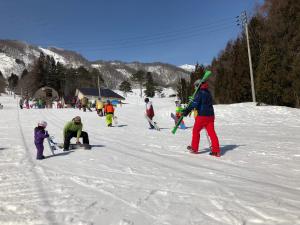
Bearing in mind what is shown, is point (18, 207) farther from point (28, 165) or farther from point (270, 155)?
point (270, 155)

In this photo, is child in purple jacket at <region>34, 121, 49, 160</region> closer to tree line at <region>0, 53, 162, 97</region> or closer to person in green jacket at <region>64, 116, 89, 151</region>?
person in green jacket at <region>64, 116, 89, 151</region>

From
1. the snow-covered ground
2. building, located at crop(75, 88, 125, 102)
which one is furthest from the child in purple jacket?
building, located at crop(75, 88, 125, 102)

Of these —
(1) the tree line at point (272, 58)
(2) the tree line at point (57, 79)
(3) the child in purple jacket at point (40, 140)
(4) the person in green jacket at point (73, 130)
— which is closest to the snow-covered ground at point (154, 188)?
(3) the child in purple jacket at point (40, 140)

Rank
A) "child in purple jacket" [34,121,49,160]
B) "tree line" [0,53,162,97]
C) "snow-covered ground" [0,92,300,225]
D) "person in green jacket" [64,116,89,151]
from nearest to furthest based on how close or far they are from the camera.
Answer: "snow-covered ground" [0,92,300,225] < "child in purple jacket" [34,121,49,160] < "person in green jacket" [64,116,89,151] < "tree line" [0,53,162,97]

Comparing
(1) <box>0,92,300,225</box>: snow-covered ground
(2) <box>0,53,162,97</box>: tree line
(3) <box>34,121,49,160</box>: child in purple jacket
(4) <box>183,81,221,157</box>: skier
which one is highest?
(2) <box>0,53,162,97</box>: tree line

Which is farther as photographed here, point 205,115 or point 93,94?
point 93,94

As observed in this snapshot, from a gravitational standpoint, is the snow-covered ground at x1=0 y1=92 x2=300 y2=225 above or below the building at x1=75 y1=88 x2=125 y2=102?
below

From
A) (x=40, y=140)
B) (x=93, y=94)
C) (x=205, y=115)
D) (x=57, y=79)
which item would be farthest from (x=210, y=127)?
(x=57, y=79)

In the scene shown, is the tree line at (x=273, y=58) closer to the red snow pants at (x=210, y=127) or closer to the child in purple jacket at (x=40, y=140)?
the red snow pants at (x=210, y=127)

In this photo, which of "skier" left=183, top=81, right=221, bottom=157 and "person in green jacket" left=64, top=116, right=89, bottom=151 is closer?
"skier" left=183, top=81, right=221, bottom=157

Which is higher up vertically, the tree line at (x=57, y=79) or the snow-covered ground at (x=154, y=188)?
the tree line at (x=57, y=79)

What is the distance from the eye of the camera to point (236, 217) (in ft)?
12.2

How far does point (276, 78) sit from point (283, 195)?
28.6 m

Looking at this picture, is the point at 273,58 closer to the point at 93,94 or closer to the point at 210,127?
the point at 210,127
